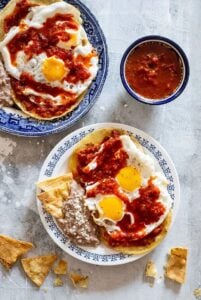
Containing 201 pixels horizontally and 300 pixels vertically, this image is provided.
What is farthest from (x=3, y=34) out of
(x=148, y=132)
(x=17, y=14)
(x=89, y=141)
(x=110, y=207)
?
(x=110, y=207)

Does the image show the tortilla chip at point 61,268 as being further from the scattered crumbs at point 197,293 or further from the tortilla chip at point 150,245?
the scattered crumbs at point 197,293

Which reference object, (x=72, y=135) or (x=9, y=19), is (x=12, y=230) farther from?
(x=9, y=19)

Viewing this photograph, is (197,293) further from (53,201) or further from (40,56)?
(40,56)

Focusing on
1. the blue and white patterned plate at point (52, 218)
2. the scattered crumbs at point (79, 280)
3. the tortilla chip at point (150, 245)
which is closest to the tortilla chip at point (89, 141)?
the blue and white patterned plate at point (52, 218)

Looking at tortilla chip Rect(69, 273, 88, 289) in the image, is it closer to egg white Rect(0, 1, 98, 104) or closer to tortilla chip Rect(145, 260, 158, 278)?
tortilla chip Rect(145, 260, 158, 278)

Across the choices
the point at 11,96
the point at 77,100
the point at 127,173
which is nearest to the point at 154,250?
the point at 127,173
